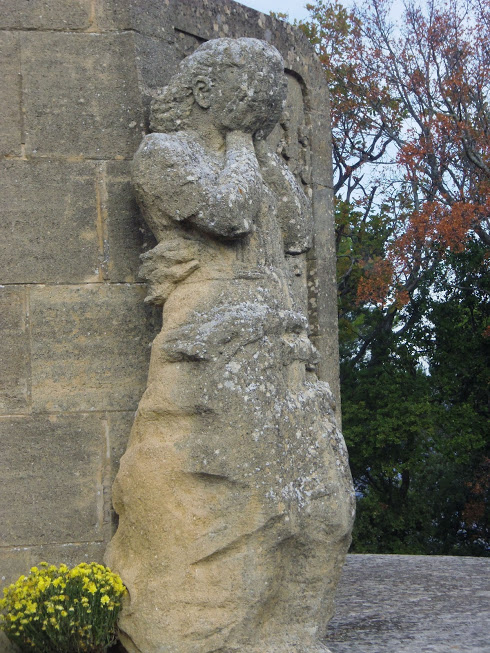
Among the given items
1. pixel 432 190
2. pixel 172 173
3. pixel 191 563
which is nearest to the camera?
pixel 191 563

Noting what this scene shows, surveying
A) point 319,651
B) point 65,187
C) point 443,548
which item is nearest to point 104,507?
point 319,651

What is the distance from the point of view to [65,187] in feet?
17.4

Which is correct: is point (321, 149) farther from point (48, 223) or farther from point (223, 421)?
point (223, 421)

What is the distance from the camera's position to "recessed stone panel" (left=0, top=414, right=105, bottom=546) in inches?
200

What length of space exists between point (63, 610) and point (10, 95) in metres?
2.65

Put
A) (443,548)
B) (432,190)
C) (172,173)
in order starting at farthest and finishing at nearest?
(443,548)
(432,190)
(172,173)

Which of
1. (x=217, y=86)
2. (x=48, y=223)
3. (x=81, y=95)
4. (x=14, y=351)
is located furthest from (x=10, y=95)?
(x=14, y=351)

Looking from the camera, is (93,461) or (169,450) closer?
(169,450)

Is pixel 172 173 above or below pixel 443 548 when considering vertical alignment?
above

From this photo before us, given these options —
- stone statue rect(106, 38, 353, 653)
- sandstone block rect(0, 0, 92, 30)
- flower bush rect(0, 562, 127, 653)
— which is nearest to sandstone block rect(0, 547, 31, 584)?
flower bush rect(0, 562, 127, 653)

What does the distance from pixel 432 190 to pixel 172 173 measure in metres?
8.46

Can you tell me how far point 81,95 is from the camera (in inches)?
212

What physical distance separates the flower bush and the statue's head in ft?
7.66

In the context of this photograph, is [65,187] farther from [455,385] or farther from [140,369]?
[455,385]
